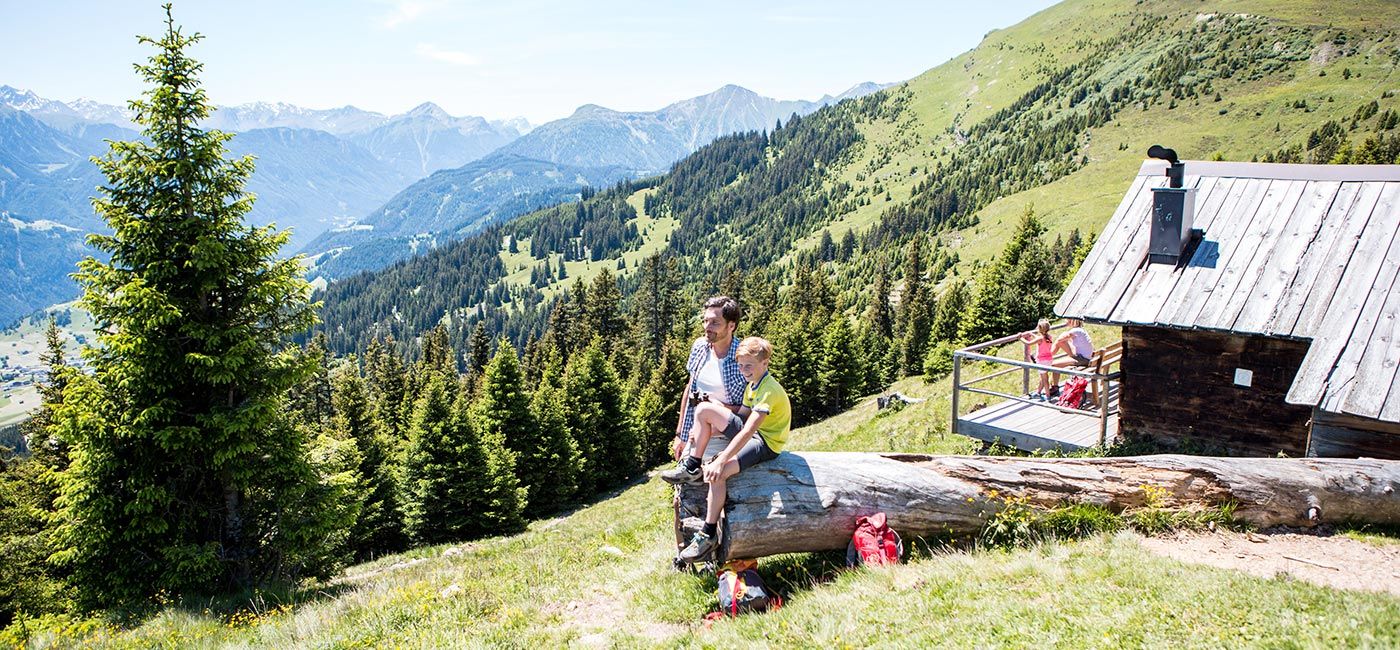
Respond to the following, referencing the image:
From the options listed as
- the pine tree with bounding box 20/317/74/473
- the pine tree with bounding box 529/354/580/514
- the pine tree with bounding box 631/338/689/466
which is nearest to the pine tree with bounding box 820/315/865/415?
the pine tree with bounding box 631/338/689/466

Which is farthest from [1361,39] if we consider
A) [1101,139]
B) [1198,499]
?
[1198,499]

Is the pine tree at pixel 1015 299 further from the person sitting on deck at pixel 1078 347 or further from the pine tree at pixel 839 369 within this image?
the person sitting on deck at pixel 1078 347

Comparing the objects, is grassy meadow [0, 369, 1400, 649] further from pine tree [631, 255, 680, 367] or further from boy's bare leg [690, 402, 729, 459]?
pine tree [631, 255, 680, 367]

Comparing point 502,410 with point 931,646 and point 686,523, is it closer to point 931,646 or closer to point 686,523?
point 686,523

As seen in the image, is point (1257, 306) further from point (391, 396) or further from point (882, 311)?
point (882, 311)

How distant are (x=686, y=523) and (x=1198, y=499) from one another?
253 inches

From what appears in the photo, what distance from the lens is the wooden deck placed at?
13.8 meters

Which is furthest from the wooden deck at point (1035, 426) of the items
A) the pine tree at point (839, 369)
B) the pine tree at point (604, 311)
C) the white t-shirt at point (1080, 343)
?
the pine tree at point (604, 311)

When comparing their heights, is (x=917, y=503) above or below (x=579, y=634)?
above

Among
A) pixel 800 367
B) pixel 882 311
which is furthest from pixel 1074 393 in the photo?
pixel 882 311

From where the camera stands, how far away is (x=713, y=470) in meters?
7.43

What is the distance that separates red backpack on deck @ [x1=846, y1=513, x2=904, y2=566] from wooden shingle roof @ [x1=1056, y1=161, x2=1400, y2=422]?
7.07 meters

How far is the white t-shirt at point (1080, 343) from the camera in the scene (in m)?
14.5

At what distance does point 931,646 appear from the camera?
5668mm
